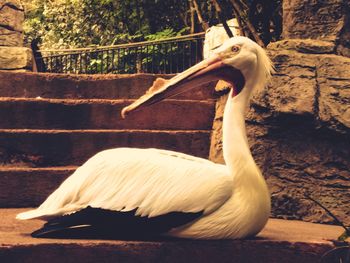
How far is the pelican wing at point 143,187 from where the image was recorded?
2.63 metres

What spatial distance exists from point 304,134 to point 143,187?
164 centimetres

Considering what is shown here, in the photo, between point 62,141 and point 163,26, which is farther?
point 163,26

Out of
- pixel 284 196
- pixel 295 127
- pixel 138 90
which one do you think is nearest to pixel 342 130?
pixel 295 127

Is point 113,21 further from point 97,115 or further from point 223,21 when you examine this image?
point 97,115

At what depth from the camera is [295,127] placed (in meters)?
4.03

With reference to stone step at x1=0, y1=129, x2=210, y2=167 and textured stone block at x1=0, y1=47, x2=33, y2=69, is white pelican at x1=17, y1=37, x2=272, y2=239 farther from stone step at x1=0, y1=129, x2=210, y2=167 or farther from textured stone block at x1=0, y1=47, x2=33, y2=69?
textured stone block at x1=0, y1=47, x2=33, y2=69

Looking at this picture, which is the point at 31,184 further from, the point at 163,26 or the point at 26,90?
the point at 163,26

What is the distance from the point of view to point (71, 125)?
5203mm

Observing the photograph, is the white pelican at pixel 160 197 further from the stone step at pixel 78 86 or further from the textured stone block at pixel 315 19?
the stone step at pixel 78 86

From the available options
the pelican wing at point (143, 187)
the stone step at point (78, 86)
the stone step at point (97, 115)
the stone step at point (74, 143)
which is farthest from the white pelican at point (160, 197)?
the stone step at point (78, 86)

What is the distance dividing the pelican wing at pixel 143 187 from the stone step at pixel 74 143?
1.95 metres

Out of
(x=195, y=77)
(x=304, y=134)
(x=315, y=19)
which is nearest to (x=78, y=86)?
(x=315, y=19)

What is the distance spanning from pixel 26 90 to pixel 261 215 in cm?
378

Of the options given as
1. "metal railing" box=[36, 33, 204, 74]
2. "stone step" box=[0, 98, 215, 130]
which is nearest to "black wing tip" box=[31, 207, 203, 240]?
"stone step" box=[0, 98, 215, 130]
